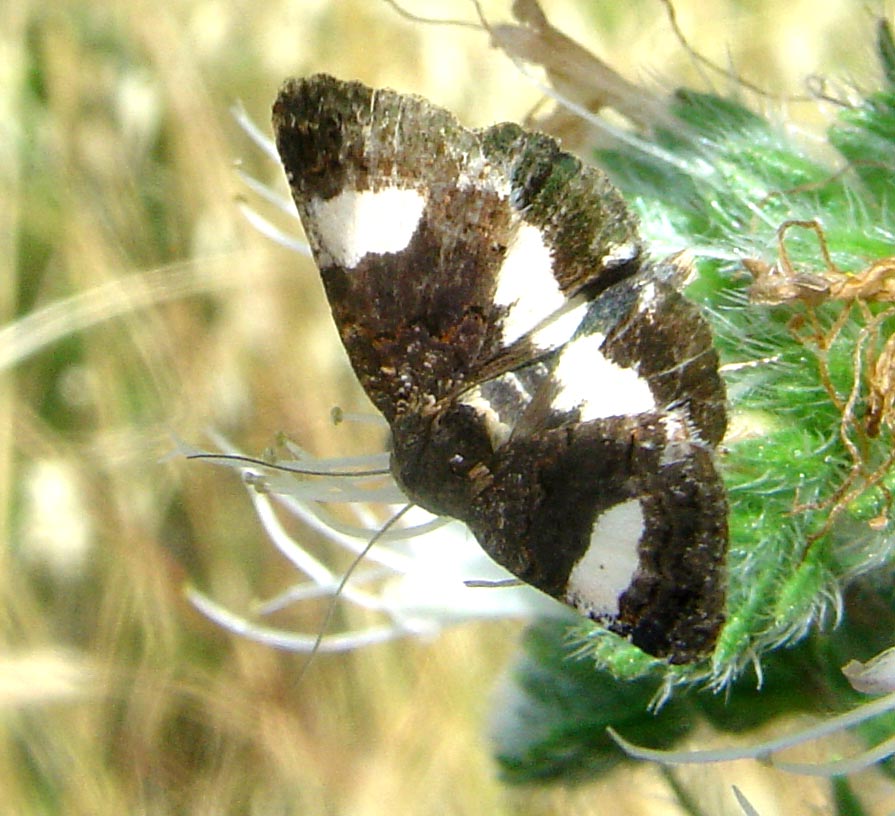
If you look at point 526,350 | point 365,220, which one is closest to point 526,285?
point 526,350

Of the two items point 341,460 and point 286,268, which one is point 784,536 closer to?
point 341,460

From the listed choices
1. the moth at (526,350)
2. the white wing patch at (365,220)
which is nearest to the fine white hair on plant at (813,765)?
the moth at (526,350)

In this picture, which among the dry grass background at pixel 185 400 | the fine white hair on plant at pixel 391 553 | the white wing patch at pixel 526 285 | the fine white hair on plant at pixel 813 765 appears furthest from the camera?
the dry grass background at pixel 185 400

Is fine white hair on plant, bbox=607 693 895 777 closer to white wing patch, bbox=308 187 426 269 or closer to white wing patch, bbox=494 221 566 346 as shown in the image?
white wing patch, bbox=494 221 566 346

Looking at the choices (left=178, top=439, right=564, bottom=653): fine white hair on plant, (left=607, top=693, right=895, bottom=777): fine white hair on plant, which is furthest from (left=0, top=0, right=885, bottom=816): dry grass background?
(left=607, top=693, right=895, bottom=777): fine white hair on plant

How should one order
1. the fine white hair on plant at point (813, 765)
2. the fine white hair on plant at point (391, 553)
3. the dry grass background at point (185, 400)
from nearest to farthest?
1. the fine white hair on plant at point (813, 765)
2. the fine white hair on plant at point (391, 553)
3. the dry grass background at point (185, 400)

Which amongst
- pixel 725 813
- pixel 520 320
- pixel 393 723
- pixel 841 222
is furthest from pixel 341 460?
pixel 393 723

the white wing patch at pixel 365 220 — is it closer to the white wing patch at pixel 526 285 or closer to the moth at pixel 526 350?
the moth at pixel 526 350
